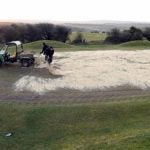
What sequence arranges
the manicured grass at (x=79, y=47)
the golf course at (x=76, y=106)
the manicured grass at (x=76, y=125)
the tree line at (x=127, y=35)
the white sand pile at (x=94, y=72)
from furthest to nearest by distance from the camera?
the tree line at (x=127, y=35), the manicured grass at (x=79, y=47), the white sand pile at (x=94, y=72), the golf course at (x=76, y=106), the manicured grass at (x=76, y=125)

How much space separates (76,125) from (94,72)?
11.5 m

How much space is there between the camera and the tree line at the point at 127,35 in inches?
2736

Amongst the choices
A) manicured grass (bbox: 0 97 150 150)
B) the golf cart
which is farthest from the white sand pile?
manicured grass (bbox: 0 97 150 150)

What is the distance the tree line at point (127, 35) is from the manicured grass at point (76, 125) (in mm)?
44392

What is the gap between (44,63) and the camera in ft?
126

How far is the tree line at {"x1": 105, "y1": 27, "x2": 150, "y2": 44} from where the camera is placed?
228 feet

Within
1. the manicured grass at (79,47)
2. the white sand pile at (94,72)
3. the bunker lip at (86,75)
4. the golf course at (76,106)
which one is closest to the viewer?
the golf course at (76,106)

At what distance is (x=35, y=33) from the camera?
7262 centimetres

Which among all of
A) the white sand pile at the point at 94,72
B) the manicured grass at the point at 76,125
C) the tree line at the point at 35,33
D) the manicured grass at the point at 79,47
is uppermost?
the manicured grass at the point at 76,125

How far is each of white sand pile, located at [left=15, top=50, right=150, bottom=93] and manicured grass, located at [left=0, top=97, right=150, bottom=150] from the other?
452cm

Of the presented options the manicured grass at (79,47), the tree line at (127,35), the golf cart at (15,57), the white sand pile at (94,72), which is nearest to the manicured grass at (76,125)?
the white sand pile at (94,72)

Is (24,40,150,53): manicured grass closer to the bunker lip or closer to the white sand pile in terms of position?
the bunker lip

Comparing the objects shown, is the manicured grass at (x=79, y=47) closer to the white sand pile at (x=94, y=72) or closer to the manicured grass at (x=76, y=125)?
the white sand pile at (x=94, y=72)

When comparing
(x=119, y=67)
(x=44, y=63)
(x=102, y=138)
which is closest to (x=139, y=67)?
(x=119, y=67)
